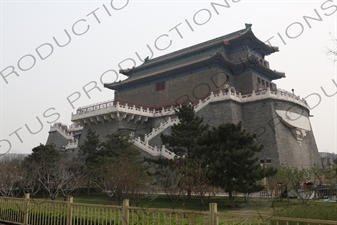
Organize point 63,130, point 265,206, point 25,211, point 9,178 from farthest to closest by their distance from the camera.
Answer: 1. point 63,130
2. point 9,178
3. point 265,206
4. point 25,211

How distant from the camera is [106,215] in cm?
572

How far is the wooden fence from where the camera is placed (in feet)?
13.9

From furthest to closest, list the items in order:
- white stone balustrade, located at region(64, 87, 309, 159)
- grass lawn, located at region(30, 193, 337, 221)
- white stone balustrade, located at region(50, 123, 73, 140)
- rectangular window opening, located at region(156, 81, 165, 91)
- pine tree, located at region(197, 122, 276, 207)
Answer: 1. white stone balustrade, located at region(50, 123, 73, 140)
2. rectangular window opening, located at region(156, 81, 165, 91)
3. white stone balustrade, located at region(64, 87, 309, 159)
4. pine tree, located at region(197, 122, 276, 207)
5. grass lawn, located at region(30, 193, 337, 221)

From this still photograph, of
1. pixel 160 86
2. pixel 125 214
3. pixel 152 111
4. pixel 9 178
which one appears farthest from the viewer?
pixel 160 86

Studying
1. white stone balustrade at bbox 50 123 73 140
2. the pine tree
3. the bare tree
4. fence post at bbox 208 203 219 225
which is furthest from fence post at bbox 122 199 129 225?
white stone balustrade at bbox 50 123 73 140

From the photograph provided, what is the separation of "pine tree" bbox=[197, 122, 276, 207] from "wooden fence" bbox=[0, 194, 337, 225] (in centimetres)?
558

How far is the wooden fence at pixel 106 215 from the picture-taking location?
4246mm

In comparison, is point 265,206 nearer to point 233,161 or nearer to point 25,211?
point 233,161

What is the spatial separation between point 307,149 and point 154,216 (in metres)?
→ 20.7

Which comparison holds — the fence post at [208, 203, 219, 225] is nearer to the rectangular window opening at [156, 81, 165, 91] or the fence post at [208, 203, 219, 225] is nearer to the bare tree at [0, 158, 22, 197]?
the bare tree at [0, 158, 22, 197]

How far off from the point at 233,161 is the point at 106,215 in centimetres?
685

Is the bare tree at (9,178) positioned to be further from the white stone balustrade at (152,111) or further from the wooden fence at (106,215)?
the wooden fence at (106,215)

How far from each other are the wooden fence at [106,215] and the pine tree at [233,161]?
18.3 ft

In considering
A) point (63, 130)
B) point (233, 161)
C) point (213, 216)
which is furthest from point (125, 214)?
point (63, 130)
